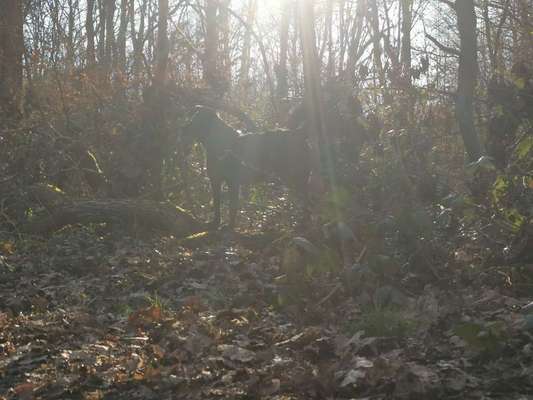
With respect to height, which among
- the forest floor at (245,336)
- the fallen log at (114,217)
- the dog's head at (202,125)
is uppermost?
the dog's head at (202,125)

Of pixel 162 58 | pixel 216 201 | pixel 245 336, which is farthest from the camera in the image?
pixel 162 58

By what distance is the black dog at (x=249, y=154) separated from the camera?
29.0 ft

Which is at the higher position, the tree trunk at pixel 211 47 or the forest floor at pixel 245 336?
the tree trunk at pixel 211 47

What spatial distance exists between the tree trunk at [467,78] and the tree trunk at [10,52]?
26.9 ft

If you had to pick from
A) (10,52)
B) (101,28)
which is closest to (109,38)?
(101,28)

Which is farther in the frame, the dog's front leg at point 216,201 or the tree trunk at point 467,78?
the dog's front leg at point 216,201

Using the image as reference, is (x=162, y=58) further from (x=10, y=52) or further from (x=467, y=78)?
(x=467, y=78)

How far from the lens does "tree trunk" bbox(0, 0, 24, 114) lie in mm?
12648

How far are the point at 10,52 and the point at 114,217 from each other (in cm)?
629

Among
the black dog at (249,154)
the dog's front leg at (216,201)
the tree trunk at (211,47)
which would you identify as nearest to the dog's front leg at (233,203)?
the black dog at (249,154)

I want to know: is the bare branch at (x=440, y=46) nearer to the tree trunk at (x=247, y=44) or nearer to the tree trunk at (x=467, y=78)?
Answer: the tree trunk at (x=467, y=78)

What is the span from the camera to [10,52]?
42.9 feet

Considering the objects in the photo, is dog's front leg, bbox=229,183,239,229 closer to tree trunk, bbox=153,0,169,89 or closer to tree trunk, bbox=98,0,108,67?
tree trunk, bbox=153,0,169,89

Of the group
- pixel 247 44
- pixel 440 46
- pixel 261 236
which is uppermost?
pixel 247 44
